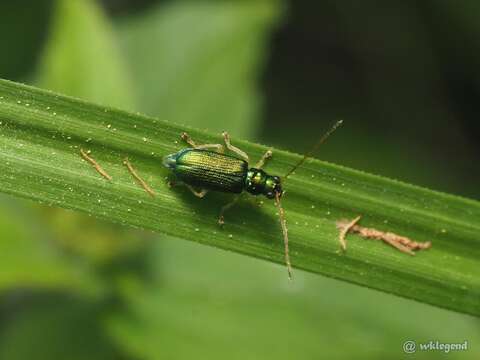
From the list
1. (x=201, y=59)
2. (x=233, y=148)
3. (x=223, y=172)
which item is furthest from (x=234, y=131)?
(x=233, y=148)

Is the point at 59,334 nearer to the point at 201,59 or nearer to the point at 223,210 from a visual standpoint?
the point at 223,210

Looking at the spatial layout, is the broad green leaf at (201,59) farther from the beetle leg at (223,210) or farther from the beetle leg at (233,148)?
the beetle leg at (223,210)

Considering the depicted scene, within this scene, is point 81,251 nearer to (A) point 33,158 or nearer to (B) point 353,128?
(A) point 33,158

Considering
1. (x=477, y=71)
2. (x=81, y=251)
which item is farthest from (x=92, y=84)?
(x=477, y=71)

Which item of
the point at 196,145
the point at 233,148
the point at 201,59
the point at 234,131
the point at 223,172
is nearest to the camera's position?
the point at 196,145

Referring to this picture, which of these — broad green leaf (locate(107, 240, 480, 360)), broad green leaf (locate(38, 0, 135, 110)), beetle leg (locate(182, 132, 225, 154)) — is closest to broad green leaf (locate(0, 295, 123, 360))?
broad green leaf (locate(107, 240, 480, 360))

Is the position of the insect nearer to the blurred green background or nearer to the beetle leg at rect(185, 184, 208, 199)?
the beetle leg at rect(185, 184, 208, 199)
